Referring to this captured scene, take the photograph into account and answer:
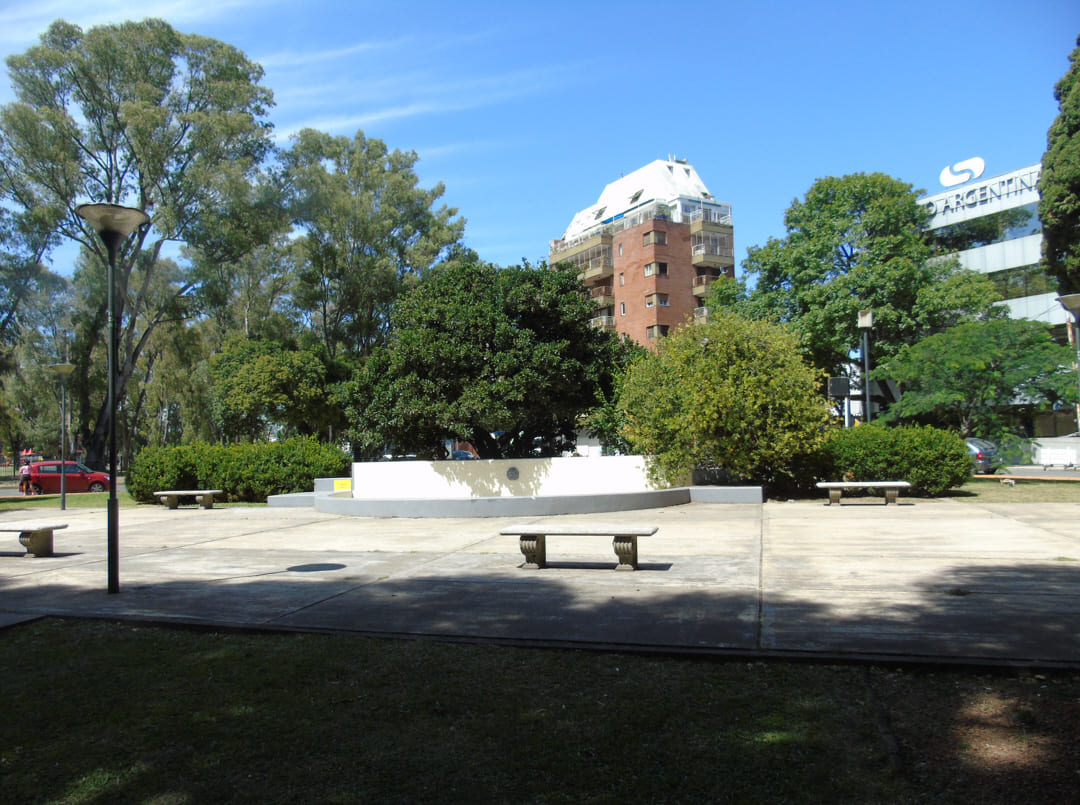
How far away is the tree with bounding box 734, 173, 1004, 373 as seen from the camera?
3388 centimetres

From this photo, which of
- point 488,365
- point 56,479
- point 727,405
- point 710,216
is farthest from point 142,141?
point 710,216

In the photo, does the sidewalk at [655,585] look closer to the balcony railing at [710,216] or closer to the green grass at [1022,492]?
the green grass at [1022,492]

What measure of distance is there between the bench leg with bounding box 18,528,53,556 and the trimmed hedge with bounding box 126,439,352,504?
37.8 ft

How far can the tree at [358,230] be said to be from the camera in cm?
3772

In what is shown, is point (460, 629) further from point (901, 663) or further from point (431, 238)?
point (431, 238)

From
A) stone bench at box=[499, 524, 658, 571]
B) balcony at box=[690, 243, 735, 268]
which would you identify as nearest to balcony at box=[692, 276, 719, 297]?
balcony at box=[690, 243, 735, 268]

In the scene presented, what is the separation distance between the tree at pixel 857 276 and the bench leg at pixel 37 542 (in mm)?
29502

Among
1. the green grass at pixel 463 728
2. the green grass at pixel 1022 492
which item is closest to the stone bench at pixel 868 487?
the green grass at pixel 1022 492

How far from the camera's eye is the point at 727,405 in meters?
18.2

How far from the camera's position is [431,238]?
3997cm

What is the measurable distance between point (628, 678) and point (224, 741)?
2.59m

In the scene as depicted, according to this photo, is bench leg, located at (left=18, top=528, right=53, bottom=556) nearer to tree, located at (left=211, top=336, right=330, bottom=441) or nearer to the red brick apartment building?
tree, located at (left=211, top=336, right=330, bottom=441)

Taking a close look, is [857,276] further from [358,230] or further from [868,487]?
[358,230]

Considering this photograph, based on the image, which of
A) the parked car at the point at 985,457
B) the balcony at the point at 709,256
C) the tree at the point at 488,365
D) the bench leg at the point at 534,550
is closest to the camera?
the bench leg at the point at 534,550
